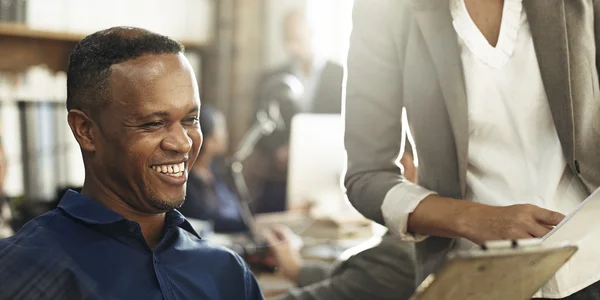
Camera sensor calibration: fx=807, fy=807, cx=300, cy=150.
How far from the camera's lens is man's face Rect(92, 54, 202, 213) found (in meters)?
1.13

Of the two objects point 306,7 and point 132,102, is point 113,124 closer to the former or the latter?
point 132,102

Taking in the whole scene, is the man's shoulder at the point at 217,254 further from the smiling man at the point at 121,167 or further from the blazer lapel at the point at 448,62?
the blazer lapel at the point at 448,62

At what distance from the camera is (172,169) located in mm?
1165

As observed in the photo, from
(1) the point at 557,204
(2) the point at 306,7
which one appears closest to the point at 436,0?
(1) the point at 557,204

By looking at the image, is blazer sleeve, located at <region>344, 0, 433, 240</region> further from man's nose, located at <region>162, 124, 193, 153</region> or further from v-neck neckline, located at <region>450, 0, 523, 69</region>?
man's nose, located at <region>162, 124, 193, 153</region>

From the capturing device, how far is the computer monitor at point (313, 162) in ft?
9.32

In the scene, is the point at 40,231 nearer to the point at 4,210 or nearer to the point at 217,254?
the point at 217,254

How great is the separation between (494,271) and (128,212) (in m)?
0.56

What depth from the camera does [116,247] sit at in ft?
3.76

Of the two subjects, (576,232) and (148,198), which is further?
(148,198)

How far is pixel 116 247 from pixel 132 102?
8.2 inches

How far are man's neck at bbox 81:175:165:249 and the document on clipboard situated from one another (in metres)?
0.58

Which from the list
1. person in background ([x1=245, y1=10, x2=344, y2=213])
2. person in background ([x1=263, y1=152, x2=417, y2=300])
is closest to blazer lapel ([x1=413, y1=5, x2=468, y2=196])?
person in background ([x1=263, y1=152, x2=417, y2=300])

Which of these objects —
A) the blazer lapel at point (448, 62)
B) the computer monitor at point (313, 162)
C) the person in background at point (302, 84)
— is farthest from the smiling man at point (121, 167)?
the person in background at point (302, 84)
